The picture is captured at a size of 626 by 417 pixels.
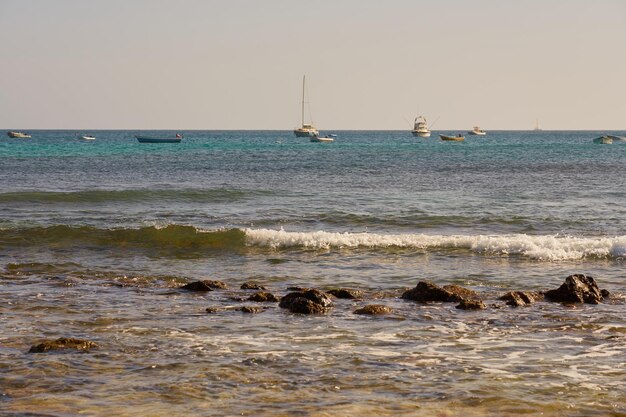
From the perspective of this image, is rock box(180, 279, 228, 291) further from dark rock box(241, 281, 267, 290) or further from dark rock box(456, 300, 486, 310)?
dark rock box(456, 300, 486, 310)

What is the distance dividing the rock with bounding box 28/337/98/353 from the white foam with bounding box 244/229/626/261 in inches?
507

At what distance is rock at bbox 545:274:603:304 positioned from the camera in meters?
16.2

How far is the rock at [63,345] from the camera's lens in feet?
40.1

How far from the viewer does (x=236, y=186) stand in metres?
46.7

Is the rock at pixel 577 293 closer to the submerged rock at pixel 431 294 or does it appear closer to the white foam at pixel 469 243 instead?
the submerged rock at pixel 431 294

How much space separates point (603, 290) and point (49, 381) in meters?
11.1

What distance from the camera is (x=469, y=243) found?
24594 millimetres

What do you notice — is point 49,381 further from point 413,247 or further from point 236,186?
point 236,186

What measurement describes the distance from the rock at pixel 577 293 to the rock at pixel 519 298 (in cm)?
38

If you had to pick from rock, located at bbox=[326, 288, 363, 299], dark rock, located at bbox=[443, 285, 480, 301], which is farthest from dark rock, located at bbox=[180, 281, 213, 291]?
dark rock, located at bbox=[443, 285, 480, 301]

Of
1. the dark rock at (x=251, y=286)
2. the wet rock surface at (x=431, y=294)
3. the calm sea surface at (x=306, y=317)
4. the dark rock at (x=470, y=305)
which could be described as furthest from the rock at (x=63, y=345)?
the dark rock at (x=470, y=305)

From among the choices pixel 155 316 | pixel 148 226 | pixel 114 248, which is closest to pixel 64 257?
pixel 114 248

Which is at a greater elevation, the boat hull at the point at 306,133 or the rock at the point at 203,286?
the boat hull at the point at 306,133

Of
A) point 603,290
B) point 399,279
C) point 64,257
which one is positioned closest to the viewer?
point 603,290
